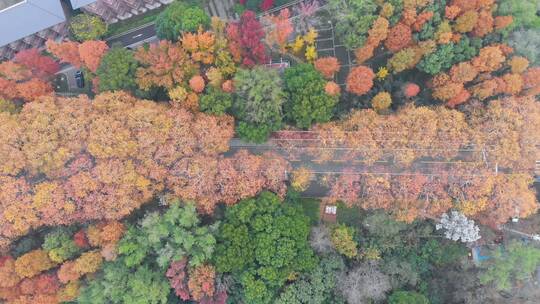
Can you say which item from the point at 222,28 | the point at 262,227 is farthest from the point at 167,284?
the point at 222,28

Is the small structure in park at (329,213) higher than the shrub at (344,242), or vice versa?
the small structure in park at (329,213)

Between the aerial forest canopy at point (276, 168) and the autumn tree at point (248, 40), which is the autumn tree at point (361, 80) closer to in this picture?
the aerial forest canopy at point (276, 168)

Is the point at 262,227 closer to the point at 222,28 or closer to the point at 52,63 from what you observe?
the point at 222,28

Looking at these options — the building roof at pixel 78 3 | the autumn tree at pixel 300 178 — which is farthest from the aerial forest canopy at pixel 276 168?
the building roof at pixel 78 3

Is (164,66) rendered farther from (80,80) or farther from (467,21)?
(467,21)

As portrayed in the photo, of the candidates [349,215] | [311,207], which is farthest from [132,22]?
[349,215]

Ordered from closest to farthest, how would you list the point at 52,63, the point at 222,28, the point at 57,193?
the point at 57,193, the point at 222,28, the point at 52,63
